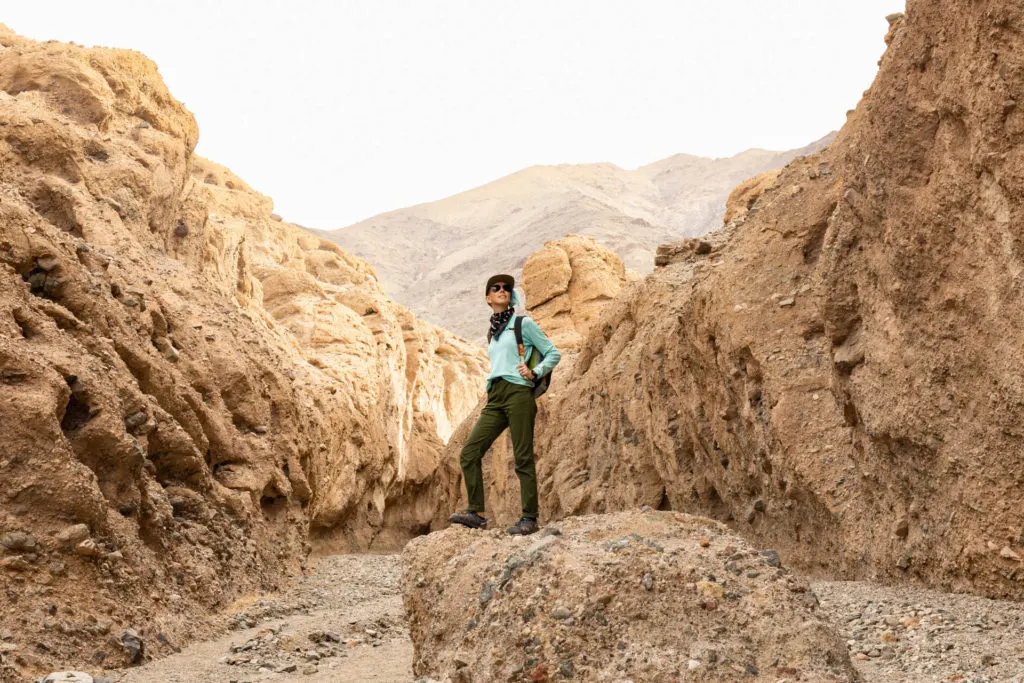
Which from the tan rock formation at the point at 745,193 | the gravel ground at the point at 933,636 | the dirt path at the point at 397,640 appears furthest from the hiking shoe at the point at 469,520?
the tan rock formation at the point at 745,193

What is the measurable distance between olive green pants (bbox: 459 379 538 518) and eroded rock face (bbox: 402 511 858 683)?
1.08m

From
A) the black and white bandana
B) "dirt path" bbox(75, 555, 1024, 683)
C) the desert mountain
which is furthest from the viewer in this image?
the desert mountain

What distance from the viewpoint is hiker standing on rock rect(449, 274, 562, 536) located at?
6.66m

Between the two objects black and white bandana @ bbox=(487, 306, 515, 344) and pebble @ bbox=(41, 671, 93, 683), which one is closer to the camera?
pebble @ bbox=(41, 671, 93, 683)

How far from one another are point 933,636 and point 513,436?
3.17 m

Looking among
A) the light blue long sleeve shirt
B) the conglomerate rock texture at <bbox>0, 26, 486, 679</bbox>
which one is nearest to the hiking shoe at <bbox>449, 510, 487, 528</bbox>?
the light blue long sleeve shirt

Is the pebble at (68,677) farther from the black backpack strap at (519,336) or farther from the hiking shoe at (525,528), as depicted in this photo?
the black backpack strap at (519,336)

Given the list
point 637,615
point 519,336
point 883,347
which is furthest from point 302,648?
point 883,347

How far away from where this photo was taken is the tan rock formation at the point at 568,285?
2944 centimetres

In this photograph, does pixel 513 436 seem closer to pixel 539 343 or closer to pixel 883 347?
pixel 539 343

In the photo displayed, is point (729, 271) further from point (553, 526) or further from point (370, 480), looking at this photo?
point (370, 480)

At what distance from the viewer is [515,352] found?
6793mm

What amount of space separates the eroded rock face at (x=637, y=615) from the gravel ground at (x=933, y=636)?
1.95 feet

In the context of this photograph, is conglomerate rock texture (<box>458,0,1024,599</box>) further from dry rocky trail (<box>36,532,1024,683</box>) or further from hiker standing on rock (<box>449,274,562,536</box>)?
hiker standing on rock (<box>449,274,562,536</box>)
